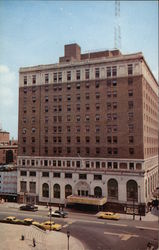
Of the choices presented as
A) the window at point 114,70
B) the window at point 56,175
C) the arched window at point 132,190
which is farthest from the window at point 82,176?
the window at point 114,70

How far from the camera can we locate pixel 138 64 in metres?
51.1

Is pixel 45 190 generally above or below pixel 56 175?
below

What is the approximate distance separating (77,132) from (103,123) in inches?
227

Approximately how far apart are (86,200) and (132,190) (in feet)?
27.7

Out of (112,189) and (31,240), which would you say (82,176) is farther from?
(31,240)

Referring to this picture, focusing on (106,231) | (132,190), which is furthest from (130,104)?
(106,231)

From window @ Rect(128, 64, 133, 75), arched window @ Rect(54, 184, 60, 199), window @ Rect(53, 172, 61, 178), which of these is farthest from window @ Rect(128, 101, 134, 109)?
arched window @ Rect(54, 184, 60, 199)

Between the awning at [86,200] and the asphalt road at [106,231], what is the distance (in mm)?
2311

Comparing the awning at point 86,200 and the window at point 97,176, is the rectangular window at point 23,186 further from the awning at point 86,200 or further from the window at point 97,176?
the window at point 97,176

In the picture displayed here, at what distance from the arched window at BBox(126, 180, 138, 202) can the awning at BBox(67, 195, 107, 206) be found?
178 inches

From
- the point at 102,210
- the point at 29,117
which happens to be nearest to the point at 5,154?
the point at 29,117

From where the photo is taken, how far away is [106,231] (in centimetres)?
3666

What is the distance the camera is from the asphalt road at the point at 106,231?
31341 mm

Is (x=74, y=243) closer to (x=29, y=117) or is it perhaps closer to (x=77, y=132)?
(x=77, y=132)
